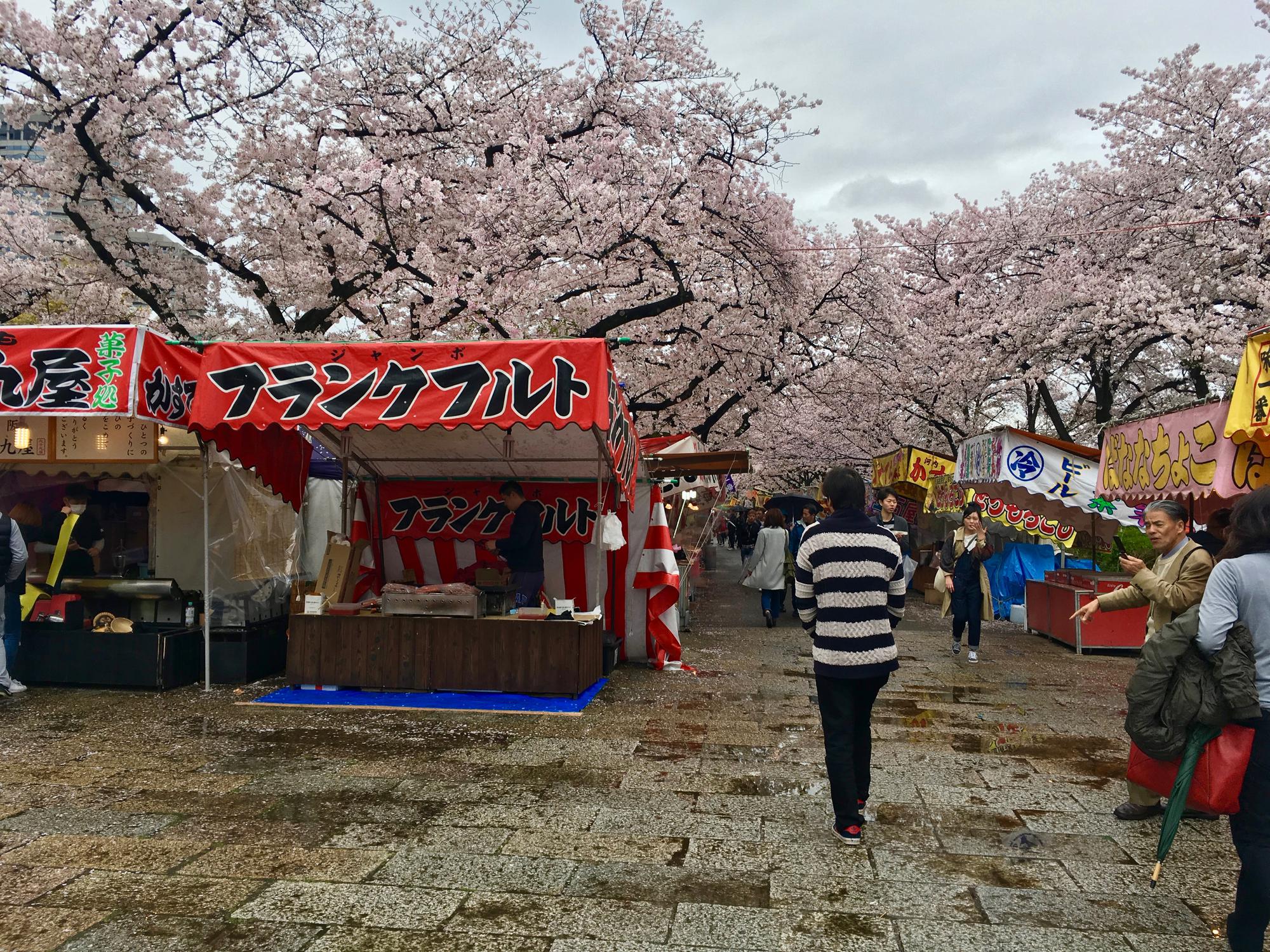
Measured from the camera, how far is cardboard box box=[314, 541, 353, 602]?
8.74 metres

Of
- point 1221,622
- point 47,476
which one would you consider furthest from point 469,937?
point 47,476

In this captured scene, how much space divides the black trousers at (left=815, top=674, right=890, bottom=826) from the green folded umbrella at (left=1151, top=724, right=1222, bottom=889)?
1352mm

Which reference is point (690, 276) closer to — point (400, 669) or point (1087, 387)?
point (400, 669)

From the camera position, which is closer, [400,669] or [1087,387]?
[400,669]

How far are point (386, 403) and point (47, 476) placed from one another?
215 inches

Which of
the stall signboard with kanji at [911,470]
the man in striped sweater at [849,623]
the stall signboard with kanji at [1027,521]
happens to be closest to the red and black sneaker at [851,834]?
the man in striped sweater at [849,623]

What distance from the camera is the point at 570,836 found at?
15.2 ft

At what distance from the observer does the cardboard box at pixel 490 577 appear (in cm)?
859

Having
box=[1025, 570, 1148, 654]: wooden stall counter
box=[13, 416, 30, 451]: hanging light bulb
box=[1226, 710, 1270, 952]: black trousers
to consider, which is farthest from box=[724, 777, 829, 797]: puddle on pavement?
box=[13, 416, 30, 451]: hanging light bulb

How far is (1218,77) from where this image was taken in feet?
51.8

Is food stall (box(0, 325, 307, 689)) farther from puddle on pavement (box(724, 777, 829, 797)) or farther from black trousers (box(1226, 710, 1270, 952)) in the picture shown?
black trousers (box(1226, 710, 1270, 952))

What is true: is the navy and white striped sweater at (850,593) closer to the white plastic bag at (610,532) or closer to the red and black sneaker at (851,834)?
the red and black sneaker at (851,834)

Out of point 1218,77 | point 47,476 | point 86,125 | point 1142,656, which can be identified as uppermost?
point 1218,77

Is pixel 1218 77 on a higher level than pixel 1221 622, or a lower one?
higher
